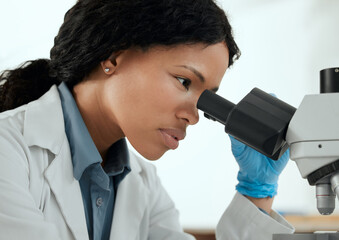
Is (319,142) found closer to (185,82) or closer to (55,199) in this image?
(185,82)

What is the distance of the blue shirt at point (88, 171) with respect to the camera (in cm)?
114

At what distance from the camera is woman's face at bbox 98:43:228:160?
1.05 metres

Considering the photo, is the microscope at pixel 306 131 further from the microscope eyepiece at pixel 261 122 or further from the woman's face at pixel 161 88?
the woman's face at pixel 161 88

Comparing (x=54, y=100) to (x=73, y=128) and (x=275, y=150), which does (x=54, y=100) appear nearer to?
(x=73, y=128)

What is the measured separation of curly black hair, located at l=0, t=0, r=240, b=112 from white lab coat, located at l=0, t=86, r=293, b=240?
0.37ft

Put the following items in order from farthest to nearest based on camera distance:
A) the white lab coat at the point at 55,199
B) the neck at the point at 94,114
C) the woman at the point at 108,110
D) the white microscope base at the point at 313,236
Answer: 1. the neck at the point at 94,114
2. the woman at the point at 108,110
3. the white lab coat at the point at 55,199
4. the white microscope base at the point at 313,236

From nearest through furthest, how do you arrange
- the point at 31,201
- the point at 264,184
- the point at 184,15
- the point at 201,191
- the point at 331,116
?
the point at 331,116 < the point at 31,201 < the point at 184,15 < the point at 264,184 < the point at 201,191

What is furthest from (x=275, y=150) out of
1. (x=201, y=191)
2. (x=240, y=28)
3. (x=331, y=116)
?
(x=240, y=28)

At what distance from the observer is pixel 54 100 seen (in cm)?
117

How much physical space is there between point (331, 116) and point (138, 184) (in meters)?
0.77

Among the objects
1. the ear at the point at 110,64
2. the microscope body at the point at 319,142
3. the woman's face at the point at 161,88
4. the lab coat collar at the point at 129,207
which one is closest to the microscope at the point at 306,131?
the microscope body at the point at 319,142

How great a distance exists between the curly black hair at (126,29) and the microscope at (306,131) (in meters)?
0.33

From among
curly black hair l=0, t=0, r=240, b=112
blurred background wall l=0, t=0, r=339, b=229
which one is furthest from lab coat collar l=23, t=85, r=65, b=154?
blurred background wall l=0, t=0, r=339, b=229

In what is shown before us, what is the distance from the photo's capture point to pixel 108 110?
3.82ft
